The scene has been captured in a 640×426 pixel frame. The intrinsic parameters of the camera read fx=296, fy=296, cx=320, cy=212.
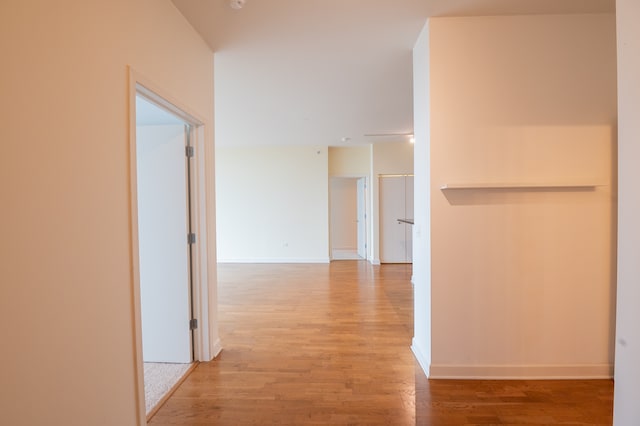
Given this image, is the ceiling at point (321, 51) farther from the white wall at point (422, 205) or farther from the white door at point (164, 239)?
the white door at point (164, 239)

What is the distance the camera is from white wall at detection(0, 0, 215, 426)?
3.28ft

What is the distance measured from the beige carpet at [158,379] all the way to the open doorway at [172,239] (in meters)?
0.02

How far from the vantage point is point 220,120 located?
4.96m

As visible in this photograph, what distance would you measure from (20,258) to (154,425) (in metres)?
1.41

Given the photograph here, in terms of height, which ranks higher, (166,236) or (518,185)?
(518,185)

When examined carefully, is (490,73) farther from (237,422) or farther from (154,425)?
(154,425)

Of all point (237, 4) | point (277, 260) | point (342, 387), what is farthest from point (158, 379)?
point (277, 260)

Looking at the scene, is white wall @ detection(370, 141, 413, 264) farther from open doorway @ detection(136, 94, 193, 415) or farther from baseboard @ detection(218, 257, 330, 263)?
open doorway @ detection(136, 94, 193, 415)

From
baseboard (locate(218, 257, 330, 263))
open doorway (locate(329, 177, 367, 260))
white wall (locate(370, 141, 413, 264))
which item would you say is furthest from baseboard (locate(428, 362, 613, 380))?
open doorway (locate(329, 177, 367, 260))

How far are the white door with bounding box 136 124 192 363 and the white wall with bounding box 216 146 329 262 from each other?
4593mm

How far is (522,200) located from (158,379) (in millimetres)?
3105

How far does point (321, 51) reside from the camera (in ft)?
8.96

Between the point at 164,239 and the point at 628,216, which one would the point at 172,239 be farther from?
the point at 628,216

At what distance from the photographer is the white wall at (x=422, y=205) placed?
232 centimetres
